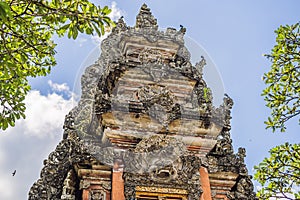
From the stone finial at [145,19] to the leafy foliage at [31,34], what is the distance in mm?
8089

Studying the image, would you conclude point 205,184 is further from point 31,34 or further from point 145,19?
point 145,19

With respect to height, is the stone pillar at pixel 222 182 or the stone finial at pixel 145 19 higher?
the stone finial at pixel 145 19

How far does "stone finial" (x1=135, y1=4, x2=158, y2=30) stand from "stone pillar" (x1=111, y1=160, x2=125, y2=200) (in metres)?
7.10

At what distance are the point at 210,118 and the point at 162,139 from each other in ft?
5.58

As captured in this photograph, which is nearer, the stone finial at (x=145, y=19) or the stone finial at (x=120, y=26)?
the stone finial at (x=120, y=26)

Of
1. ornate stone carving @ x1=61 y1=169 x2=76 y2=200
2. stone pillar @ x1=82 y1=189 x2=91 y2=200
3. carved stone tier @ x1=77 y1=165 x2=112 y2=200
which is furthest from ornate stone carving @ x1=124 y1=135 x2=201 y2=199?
ornate stone carving @ x1=61 y1=169 x2=76 y2=200

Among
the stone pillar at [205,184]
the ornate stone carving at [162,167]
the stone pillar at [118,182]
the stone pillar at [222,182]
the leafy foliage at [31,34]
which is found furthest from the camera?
the stone pillar at [222,182]

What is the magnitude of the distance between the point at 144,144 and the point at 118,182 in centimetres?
123

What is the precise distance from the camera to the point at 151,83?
1237cm

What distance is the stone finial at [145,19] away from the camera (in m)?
15.0

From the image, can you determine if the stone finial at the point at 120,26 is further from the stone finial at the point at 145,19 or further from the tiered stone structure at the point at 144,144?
the tiered stone structure at the point at 144,144

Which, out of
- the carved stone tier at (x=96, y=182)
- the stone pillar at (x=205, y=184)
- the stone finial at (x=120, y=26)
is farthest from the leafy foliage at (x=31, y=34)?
the stone finial at (x=120, y=26)

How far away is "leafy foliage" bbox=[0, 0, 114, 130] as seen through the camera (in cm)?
548

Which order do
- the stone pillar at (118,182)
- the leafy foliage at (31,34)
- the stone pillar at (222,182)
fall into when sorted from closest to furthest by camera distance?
the leafy foliage at (31,34)
the stone pillar at (118,182)
the stone pillar at (222,182)
